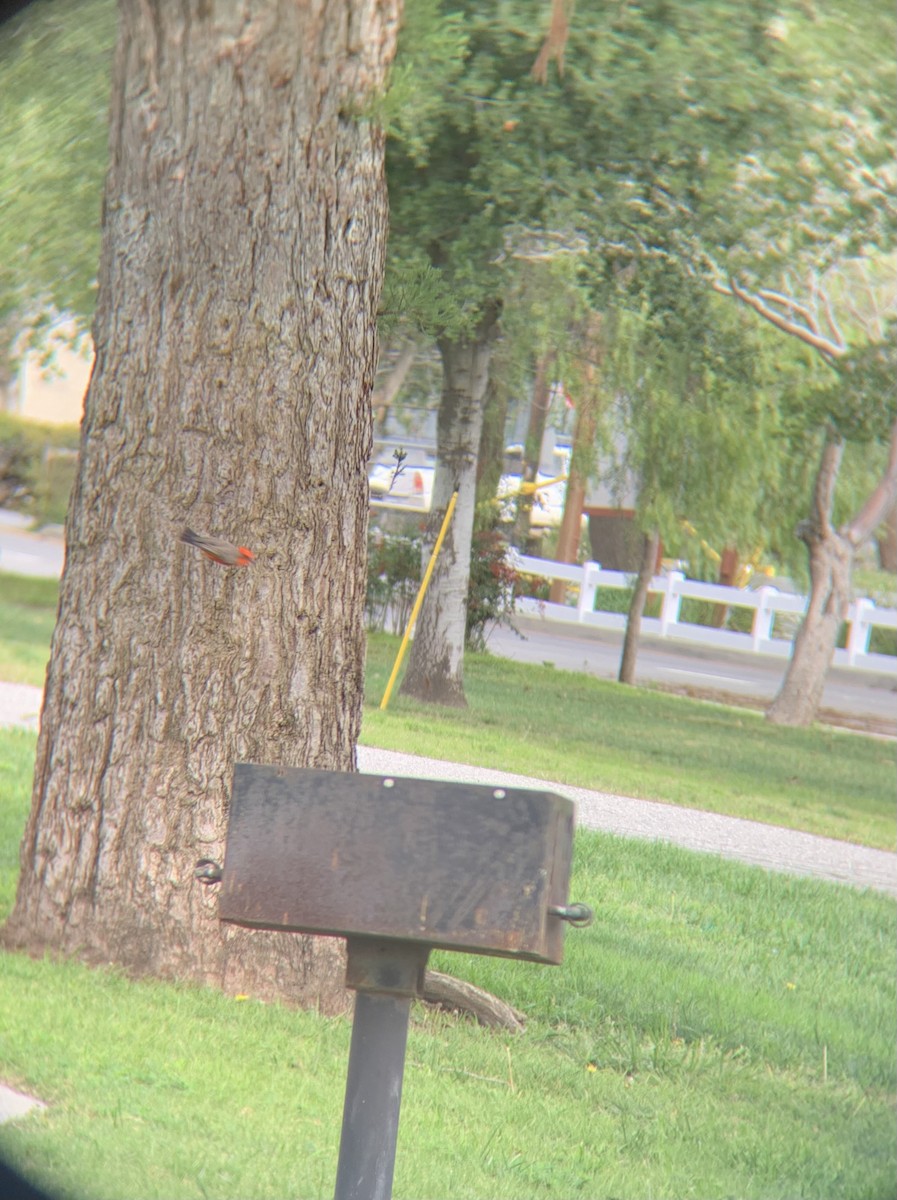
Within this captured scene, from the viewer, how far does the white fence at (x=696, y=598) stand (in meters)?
3.21

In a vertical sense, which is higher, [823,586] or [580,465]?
[580,465]

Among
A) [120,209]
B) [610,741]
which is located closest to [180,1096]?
[610,741]

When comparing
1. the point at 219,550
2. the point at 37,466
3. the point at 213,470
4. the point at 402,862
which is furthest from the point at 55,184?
the point at 402,862

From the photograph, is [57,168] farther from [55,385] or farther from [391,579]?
[391,579]

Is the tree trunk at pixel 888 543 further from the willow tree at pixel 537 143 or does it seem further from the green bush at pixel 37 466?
the green bush at pixel 37 466

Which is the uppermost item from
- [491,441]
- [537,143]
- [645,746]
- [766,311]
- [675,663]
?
[537,143]

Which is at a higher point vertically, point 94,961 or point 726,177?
point 726,177

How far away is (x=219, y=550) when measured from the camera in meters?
3.09

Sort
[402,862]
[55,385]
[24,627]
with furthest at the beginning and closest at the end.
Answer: [24,627]
[55,385]
[402,862]

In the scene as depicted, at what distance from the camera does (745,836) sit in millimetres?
3107

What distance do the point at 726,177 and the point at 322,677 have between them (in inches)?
56.7

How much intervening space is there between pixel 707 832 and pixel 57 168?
7.97ft

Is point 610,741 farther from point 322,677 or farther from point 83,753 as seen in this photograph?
point 83,753

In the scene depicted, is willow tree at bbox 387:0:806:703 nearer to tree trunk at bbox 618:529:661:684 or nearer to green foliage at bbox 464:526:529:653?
green foliage at bbox 464:526:529:653
